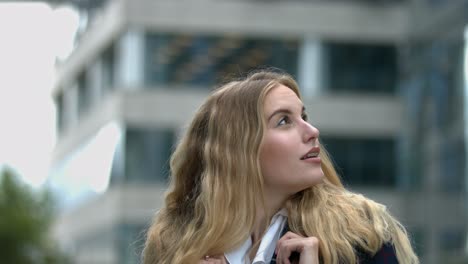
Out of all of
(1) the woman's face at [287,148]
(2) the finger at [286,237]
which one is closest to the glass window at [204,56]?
(1) the woman's face at [287,148]

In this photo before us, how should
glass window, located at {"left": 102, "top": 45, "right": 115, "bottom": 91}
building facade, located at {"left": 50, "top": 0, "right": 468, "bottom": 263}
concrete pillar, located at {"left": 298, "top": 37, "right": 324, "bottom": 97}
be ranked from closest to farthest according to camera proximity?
1. building facade, located at {"left": 50, "top": 0, "right": 468, "bottom": 263}
2. concrete pillar, located at {"left": 298, "top": 37, "right": 324, "bottom": 97}
3. glass window, located at {"left": 102, "top": 45, "right": 115, "bottom": 91}

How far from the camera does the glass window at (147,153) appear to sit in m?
44.6

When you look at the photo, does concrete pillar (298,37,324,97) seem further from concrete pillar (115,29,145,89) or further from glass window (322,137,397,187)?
concrete pillar (115,29,145,89)

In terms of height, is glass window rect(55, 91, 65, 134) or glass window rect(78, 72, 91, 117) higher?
glass window rect(78, 72, 91, 117)

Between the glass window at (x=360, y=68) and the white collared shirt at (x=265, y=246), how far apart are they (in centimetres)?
4092

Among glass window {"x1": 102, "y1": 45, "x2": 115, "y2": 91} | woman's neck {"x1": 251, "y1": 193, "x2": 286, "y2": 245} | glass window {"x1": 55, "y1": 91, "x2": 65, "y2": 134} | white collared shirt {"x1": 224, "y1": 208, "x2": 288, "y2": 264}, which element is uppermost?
woman's neck {"x1": 251, "y1": 193, "x2": 286, "y2": 245}

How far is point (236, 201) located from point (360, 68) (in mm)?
42133

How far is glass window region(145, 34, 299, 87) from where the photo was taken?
44.0 m

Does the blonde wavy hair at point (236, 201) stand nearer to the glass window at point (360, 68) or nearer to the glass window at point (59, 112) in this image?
the glass window at point (360, 68)

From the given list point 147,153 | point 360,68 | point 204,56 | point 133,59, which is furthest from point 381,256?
point 360,68

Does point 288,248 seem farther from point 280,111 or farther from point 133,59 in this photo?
point 133,59

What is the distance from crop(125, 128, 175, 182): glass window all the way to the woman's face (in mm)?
39655

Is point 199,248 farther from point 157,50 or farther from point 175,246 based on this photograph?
point 157,50

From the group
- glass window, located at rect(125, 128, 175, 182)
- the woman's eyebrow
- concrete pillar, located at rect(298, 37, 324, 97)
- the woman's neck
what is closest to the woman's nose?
the woman's eyebrow
